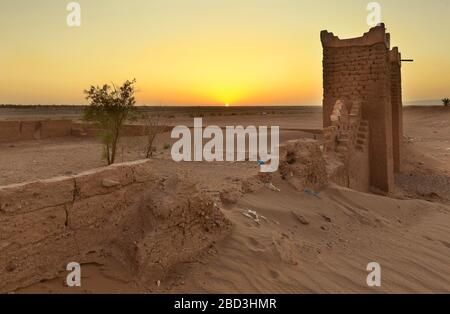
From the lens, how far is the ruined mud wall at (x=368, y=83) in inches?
360

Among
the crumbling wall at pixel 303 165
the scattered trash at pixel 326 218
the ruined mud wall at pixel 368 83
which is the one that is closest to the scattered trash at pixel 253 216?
the scattered trash at pixel 326 218

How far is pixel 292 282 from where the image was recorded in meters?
3.69

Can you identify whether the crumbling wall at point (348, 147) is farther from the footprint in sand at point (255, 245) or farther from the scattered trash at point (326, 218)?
the footprint in sand at point (255, 245)

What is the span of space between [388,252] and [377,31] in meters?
6.15

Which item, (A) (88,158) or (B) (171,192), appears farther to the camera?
(A) (88,158)

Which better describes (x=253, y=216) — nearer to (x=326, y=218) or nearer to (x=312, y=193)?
(x=326, y=218)

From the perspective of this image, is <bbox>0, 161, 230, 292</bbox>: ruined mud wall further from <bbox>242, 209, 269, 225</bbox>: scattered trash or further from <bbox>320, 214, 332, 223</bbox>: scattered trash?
<bbox>320, 214, 332, 223</bbox>: scattered trash

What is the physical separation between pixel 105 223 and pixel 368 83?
7807mm

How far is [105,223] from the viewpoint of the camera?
3691 millimetres

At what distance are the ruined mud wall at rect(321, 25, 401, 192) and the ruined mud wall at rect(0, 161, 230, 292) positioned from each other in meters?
6.67

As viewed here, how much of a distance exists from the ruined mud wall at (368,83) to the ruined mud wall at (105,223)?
6666 mm

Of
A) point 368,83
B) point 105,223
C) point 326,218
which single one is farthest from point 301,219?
point 368,83
